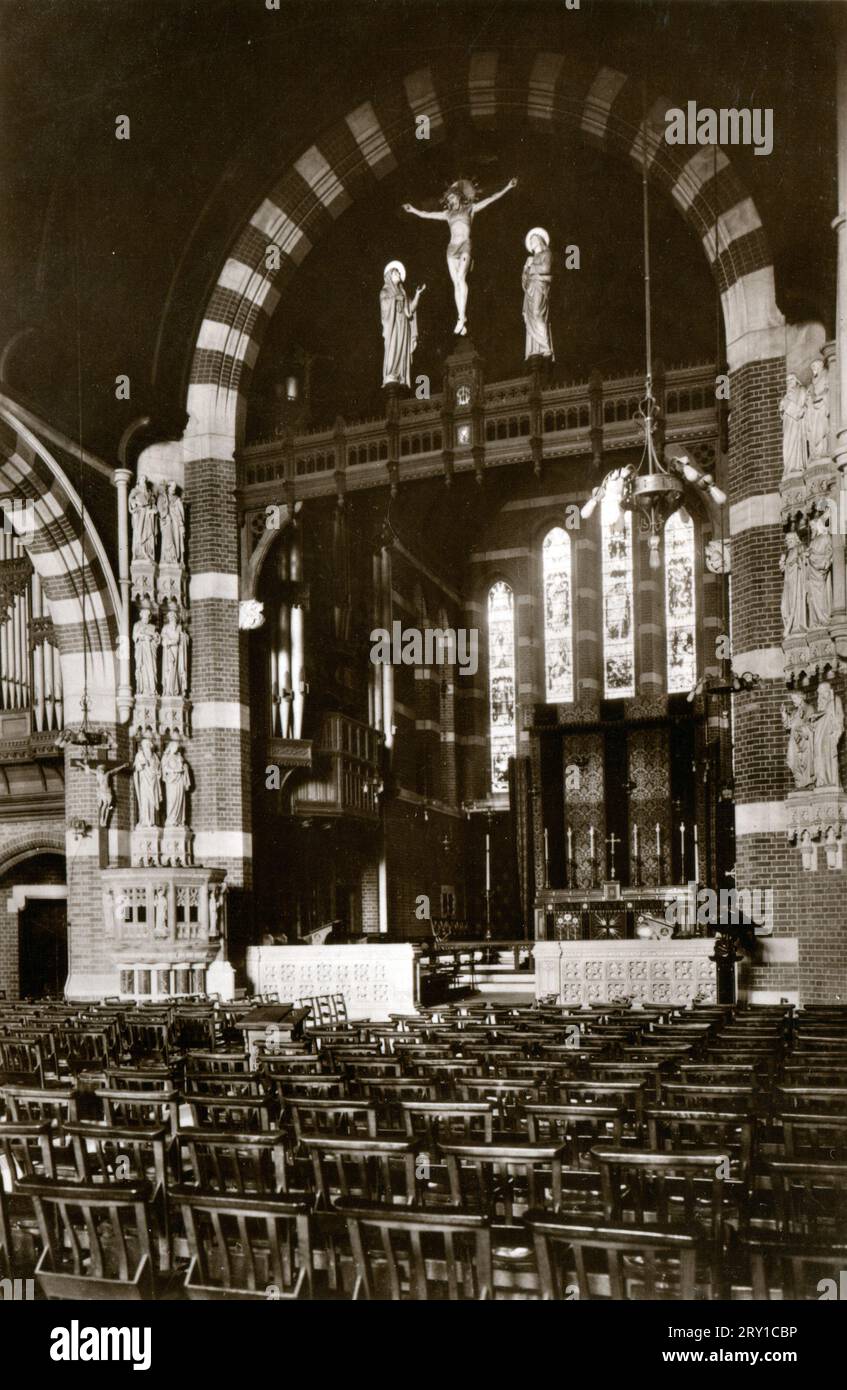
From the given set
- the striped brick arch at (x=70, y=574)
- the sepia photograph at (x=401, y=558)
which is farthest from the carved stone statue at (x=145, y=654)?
the striped brick arch at (x=70, y=574)

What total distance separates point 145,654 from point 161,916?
3.57 meters

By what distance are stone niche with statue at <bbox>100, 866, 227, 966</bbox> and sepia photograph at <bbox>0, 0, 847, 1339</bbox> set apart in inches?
1.7

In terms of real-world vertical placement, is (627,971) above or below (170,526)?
below

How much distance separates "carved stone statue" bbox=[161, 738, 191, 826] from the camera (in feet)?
55.0

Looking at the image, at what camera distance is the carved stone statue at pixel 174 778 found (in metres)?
16.8

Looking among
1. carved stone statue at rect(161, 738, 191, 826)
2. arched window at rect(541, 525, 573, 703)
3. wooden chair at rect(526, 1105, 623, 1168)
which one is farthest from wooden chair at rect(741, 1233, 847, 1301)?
arched window at rect(541, 525, 573, 703)

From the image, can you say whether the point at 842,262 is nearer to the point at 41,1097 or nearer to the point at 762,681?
the point at 762,681

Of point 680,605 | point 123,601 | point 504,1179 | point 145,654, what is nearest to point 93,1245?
point 504,1179

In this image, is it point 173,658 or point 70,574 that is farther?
point 70,574

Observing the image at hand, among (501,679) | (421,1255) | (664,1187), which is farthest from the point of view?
(501,679)

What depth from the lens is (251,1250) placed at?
12.4 ft

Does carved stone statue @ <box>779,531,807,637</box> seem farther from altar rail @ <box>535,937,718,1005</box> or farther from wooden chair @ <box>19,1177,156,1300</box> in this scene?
wooden chair @ <box>19,1177,156,1300</box>
